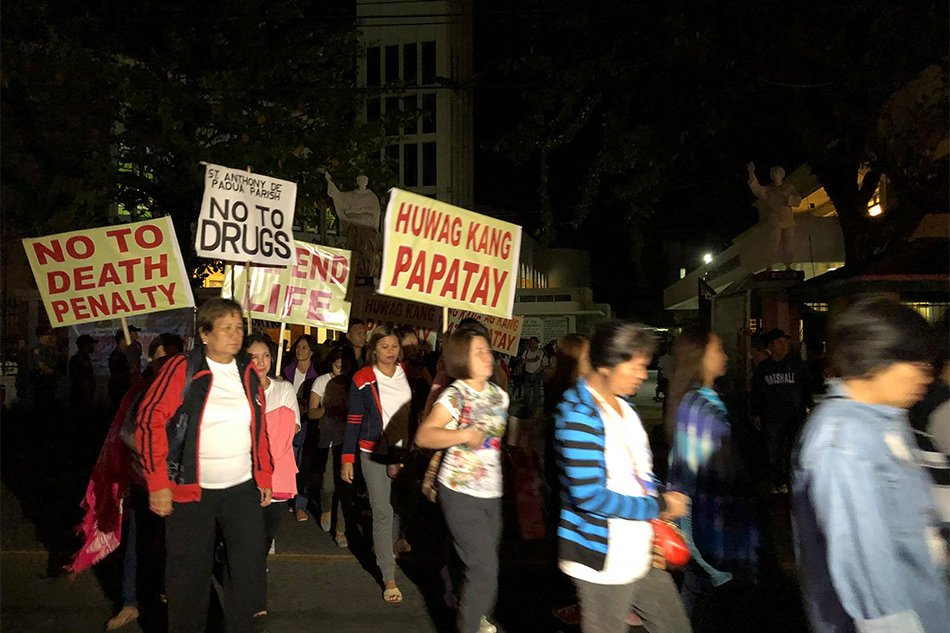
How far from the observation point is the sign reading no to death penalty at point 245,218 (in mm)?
7652

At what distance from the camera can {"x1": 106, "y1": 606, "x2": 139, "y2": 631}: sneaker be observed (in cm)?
531

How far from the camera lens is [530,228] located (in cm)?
4844

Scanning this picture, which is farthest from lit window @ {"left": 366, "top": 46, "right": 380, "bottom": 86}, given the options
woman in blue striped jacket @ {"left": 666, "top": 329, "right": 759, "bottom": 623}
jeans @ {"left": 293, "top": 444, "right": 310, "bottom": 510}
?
woman in blue striped jacket @ {"left": 666, "top": 329, "right": 759, "bottom": 623}

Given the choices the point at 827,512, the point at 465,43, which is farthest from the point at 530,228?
the point at 827,512

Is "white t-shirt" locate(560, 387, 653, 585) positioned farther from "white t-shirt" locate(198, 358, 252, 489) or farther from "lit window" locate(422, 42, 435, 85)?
"lit window" locate(422, 42, 435, 85)

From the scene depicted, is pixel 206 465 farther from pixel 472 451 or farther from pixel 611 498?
pixel 611 498

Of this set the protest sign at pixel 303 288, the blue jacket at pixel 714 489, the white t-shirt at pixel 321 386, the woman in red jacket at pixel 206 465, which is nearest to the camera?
the blue jacket at pixel 714 489

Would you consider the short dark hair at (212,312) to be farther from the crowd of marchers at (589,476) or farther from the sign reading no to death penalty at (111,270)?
the sign reading no to death penalty at (111,270)

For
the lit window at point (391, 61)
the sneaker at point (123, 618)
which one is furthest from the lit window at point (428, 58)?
the sneaker at point (123, 618)

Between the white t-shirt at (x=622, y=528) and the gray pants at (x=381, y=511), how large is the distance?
2706 millimetres

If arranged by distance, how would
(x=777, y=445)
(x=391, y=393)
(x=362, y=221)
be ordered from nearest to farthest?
(x=391, y=393), (x=777, y=445), (x=362, y=221)

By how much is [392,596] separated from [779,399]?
5.25m

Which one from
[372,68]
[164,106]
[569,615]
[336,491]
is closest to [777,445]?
[569,615]

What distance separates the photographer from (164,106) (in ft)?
54.1
